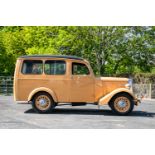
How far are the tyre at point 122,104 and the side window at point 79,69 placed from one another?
1506mm

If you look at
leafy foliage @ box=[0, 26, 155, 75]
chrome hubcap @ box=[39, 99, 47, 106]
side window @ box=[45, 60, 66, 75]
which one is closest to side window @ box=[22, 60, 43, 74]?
side window @ box=[45, 60, 66, 75]

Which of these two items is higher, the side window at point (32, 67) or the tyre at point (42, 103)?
the side window at point (32, 67)

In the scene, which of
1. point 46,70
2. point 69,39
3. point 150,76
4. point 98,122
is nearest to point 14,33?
point 69,39

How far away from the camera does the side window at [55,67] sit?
45.1ft

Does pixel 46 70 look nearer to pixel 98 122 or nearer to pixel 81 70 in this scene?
pixel 81 70

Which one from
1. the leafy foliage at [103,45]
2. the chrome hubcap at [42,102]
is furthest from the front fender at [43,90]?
the leafy foliage at [103,45]

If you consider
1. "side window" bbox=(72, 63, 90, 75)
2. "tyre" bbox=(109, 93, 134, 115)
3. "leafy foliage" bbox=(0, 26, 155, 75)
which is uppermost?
"leafy foliage" bbox=(0, 26, 155, 75)

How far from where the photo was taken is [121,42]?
89.9 ft

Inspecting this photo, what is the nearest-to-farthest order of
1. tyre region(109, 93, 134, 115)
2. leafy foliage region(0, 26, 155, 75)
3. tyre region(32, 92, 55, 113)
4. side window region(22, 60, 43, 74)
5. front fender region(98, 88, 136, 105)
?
front fender region(98, 88, 136, 105) → tyre region(109, 93, 134, 115) → tyre region(32, 92, 55, 113) → side window region(22, 60, 43, 74) → leafy foliage region(0, 26, 155, 75)

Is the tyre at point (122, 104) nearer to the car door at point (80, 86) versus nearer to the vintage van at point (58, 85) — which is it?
the vintage van at point (58, 85)

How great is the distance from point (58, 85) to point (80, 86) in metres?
0.85

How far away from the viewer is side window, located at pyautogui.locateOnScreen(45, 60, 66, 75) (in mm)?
13750

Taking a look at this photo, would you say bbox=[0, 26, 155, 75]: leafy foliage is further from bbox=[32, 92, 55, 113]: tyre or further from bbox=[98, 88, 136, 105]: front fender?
bbox=[98, 88, 136, 105]: front fender

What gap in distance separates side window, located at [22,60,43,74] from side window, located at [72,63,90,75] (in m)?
1.29
